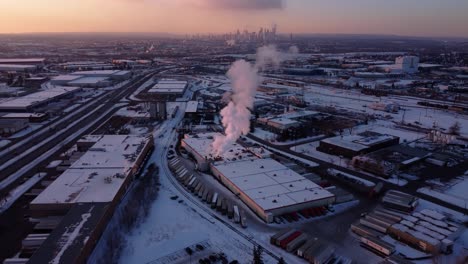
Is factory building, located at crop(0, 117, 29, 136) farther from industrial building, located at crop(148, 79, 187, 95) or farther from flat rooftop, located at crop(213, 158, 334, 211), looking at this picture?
flat rooftop, located at crop(213, 158, 334, 211)

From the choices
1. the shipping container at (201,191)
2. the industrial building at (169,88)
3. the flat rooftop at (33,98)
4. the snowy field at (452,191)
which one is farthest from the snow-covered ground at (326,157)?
the flat rooftop at (33,98)

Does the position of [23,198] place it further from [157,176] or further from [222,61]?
[222,61]

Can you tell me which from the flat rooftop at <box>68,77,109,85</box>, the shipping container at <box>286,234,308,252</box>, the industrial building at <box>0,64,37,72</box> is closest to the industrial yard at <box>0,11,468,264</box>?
the shipping container at <box>286,234,308,252</box>

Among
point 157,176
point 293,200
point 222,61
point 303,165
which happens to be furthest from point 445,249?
→ point 222,61

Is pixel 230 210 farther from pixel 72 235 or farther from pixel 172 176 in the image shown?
pixel 72 235

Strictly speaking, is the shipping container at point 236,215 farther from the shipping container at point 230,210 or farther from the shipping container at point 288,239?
the shipping container at point 288,239

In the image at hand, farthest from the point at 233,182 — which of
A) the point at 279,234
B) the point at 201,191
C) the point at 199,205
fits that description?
the point at 279,234
